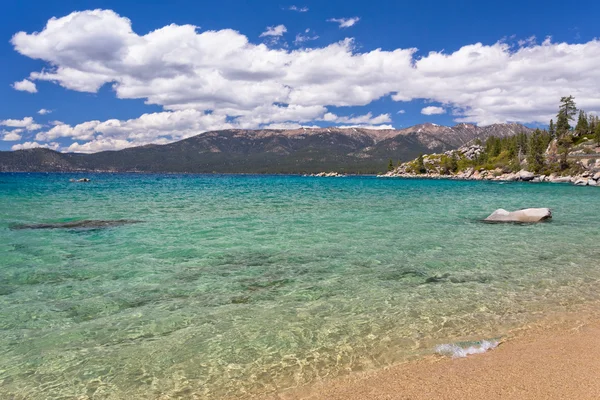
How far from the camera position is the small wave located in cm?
841

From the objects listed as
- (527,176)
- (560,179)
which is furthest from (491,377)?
(527,176)

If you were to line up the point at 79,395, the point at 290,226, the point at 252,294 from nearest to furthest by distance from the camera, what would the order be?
the point at 79,395 → the point at 252,294 → the point at 290,226

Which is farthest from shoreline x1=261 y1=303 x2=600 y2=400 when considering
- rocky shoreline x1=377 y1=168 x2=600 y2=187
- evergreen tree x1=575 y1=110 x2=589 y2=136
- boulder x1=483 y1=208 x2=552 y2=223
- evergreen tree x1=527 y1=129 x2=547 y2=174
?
evergreen tree x1=575 y1=110 x2=589 y2=136

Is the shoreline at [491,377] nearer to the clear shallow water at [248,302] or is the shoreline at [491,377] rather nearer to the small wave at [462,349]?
the small wave at [462,349]

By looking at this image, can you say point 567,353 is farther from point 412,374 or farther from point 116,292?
point 116,292

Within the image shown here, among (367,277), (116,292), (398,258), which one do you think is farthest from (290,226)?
(116,292)

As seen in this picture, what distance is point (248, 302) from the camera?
1195 centimetres

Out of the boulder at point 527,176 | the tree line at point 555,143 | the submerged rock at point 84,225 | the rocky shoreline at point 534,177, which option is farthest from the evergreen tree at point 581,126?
the submerged rock at point 84,225

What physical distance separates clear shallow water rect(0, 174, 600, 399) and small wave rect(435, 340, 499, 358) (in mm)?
291

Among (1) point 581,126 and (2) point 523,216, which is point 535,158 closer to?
(1) point 581,126

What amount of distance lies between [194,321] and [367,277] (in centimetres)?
717

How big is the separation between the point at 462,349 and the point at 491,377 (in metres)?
1.39

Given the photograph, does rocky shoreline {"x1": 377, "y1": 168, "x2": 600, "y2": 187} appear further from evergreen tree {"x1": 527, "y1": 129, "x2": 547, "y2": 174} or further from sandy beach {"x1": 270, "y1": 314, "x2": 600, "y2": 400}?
sandy beach {"x1": 270, "y1": 314, "x2": 600, "y2": 400}

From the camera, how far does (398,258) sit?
17906 mm
